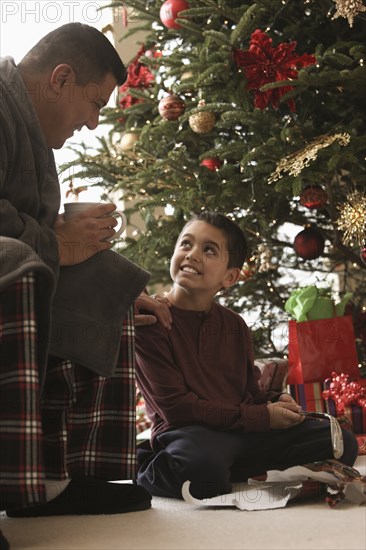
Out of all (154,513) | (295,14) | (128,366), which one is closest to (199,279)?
(128,366)

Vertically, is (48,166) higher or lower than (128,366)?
higher

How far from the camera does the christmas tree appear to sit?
2.40m

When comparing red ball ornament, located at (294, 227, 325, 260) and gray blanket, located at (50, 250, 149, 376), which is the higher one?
red ball ornament, located at (294, 227, 325, 260)

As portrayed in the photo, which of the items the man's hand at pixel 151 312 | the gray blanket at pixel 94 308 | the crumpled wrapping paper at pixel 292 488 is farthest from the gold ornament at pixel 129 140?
the crumpled wrapping paper at pixel 292 488

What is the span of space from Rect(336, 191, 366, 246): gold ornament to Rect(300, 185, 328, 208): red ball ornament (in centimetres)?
6

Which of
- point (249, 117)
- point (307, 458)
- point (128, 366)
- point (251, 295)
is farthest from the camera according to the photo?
point (251, 295)

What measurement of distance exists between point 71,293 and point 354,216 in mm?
1298

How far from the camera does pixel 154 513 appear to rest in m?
1.47

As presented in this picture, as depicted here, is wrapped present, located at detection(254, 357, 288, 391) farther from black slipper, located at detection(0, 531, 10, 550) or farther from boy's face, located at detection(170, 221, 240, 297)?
black slipper, located at detection(0, 531, 10, 550)

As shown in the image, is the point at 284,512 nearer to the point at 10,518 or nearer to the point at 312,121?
the point at 10,518

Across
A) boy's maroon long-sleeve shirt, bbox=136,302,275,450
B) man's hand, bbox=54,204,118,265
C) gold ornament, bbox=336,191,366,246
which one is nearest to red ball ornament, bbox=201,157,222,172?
gold ornament, bbox=336,191,366,246

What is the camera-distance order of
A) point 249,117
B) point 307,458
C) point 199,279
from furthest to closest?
point 249,117 < point 199,279 < point 307,458

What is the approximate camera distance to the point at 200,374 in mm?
1807

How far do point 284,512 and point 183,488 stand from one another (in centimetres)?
23
